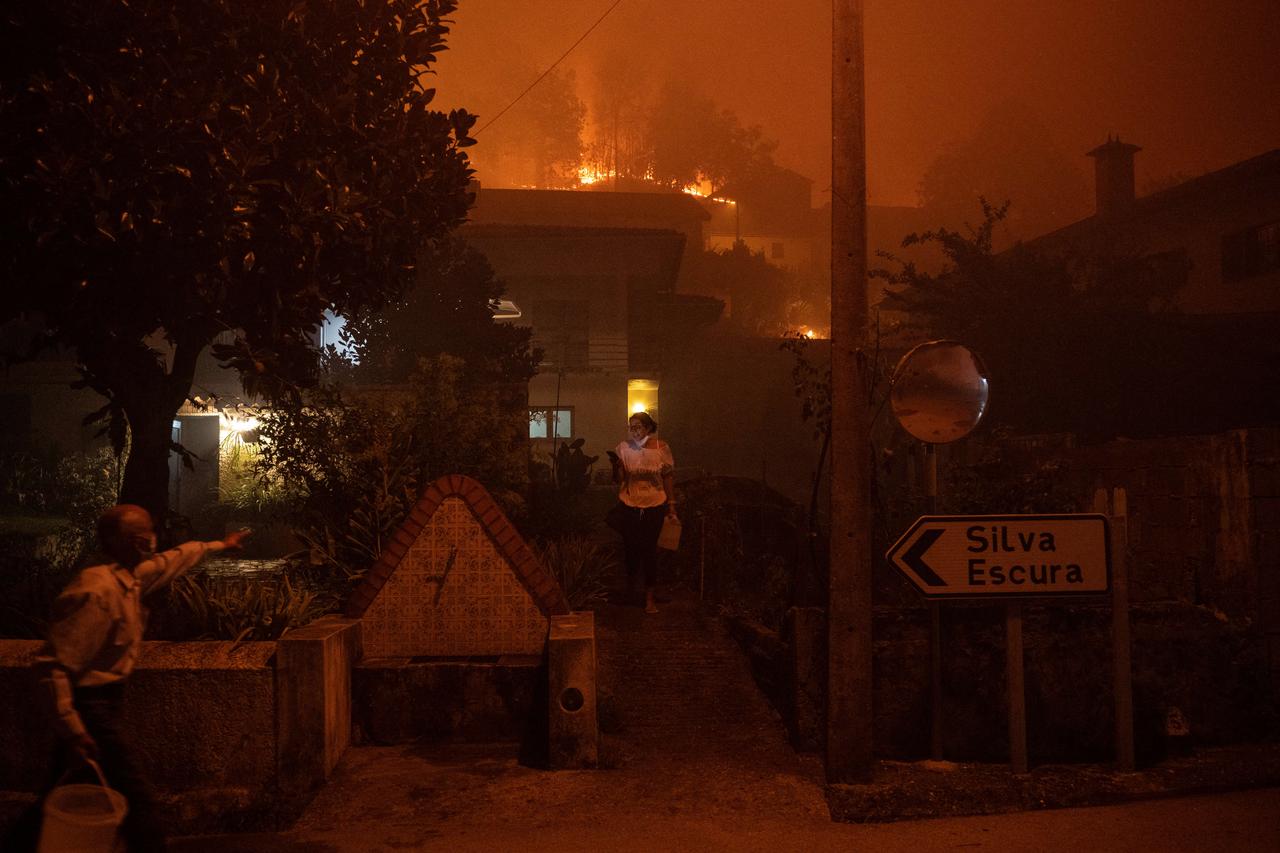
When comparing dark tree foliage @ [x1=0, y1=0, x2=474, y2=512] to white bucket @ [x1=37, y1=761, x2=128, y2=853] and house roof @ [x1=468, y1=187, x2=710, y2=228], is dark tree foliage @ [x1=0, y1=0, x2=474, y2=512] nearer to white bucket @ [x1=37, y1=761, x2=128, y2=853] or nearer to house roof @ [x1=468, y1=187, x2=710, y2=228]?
white bucket @ [x1=37, y1=761, x2=128, y2=853]

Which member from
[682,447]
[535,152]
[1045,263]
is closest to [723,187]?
[535,152]

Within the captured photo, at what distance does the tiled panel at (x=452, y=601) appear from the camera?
703 cm

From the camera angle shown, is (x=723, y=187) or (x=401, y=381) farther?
(x=723, y=187)

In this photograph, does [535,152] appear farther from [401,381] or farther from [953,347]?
[953,347]

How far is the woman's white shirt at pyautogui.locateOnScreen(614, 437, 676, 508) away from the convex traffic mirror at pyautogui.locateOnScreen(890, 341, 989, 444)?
107 inches

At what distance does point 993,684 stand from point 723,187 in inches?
2139

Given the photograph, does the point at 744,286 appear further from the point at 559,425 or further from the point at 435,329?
the point at 435,329

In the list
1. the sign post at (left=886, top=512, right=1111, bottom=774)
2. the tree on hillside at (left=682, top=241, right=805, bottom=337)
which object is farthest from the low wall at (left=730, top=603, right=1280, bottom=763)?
the tree on hillside at (left=682, top=241, right=805, bottom=337)

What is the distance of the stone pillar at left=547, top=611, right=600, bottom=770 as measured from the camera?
616cm

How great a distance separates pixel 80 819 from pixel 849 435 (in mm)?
4280

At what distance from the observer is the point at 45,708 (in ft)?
13.3

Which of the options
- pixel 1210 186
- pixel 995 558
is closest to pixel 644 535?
pixel 995 558

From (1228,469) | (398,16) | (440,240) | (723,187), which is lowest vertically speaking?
(1228,469)

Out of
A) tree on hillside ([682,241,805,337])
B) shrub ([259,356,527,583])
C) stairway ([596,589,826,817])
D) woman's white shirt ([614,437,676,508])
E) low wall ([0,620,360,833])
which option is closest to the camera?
low wall ([0,620,360,833])
